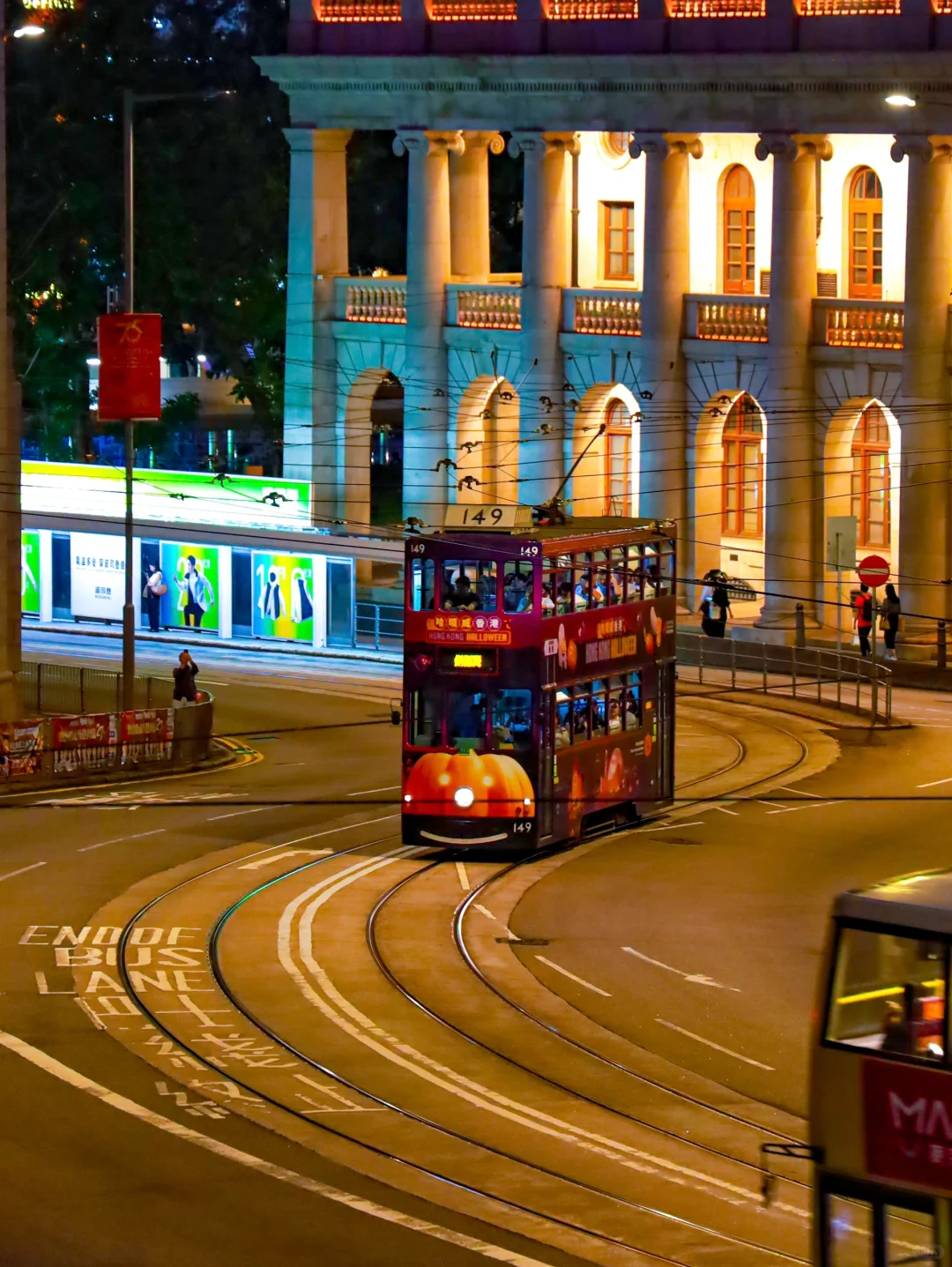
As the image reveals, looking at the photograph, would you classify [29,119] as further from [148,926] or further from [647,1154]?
[647,1154]

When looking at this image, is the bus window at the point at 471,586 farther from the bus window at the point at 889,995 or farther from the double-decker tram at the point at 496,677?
the bus window at the point at 889,995

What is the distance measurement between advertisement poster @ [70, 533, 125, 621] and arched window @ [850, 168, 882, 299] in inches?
773

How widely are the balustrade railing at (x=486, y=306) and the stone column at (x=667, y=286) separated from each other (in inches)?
175

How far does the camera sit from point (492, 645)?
108 feet

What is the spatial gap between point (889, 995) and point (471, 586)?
18930 millimetres

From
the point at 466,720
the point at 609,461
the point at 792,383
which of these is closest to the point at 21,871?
the point at 466,720

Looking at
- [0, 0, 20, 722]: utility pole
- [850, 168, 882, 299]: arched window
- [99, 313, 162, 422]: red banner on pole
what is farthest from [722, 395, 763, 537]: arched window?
[0, 0, 20, 722]: utility pole

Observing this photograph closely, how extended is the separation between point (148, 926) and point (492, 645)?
20.6ft

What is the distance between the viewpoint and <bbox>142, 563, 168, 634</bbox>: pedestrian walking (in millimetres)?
62438

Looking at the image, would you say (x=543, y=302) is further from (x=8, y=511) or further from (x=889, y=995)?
(x=889, y=995)

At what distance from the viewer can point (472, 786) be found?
33344mm

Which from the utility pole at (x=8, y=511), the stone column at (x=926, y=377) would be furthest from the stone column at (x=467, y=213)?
the utility pole at (x=8, y=511)

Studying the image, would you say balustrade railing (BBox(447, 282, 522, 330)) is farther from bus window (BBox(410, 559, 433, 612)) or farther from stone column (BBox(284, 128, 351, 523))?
bus window (BBox(410, 559, 433, 612))

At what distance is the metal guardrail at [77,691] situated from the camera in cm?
4903
